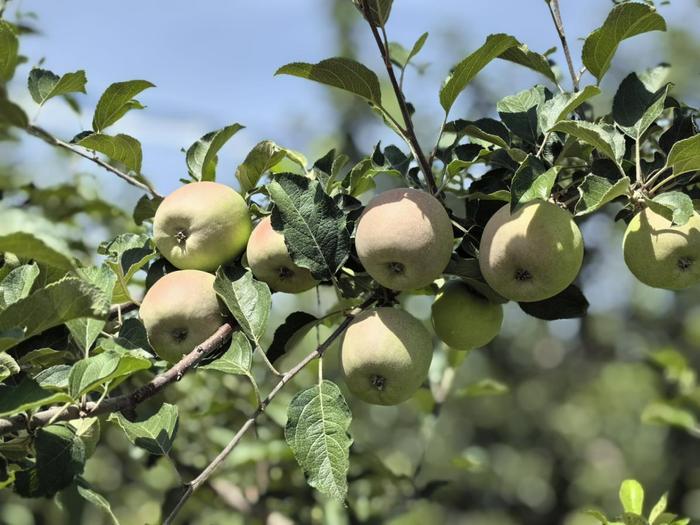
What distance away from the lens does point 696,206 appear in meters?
1.28

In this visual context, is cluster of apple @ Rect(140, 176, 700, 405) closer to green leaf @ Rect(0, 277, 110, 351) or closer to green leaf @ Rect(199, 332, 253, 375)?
Answer: green leaf @ Rect(199, 332, 253, 375)

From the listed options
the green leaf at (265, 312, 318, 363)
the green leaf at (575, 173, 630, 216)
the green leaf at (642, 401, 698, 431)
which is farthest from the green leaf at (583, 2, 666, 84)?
the green leaf at (642, 401, 698, 431)

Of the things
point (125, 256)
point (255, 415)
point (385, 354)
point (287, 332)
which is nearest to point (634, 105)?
point (385, 354)

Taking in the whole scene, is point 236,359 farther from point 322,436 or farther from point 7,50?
point 7,50

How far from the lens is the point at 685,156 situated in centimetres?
116

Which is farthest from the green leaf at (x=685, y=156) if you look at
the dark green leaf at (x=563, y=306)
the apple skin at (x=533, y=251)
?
the dark green leaf at (x=563, y=306)

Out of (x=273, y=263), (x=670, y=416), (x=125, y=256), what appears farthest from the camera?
(x=670, y=416)

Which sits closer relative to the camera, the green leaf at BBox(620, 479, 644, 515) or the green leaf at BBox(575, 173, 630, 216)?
the green leaf at BBox(575, 173, 630, 216)

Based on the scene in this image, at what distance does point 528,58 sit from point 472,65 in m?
0.17

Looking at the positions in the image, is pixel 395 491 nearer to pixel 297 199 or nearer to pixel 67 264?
pixel 297 199

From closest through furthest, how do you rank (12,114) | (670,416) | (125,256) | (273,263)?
(12,114)
(273,263)
(125,256)
(670,416)

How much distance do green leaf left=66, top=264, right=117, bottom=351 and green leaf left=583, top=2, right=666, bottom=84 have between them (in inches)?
33.6

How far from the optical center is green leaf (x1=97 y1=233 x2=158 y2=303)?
54.0 inches

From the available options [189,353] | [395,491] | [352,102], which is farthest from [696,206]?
[352,102]
